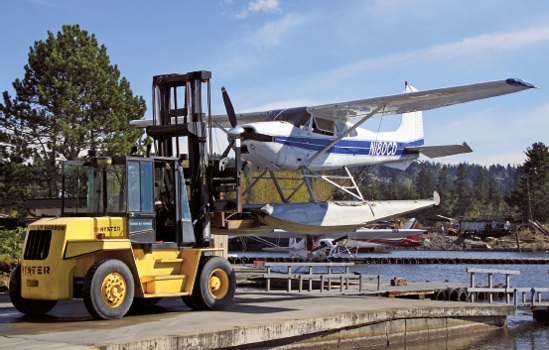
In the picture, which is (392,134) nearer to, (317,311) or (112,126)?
(317,311)

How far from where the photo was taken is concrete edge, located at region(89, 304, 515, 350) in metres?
6.34

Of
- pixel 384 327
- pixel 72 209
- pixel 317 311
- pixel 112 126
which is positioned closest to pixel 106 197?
pixel 72 209

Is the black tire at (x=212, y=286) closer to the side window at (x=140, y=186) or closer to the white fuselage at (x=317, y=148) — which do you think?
the side window at (x=140, y=186)

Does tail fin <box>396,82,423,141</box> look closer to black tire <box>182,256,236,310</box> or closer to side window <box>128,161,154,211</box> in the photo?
black tire <box>182,256,236,310</box>

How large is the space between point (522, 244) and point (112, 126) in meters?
68.7

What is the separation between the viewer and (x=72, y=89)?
84.0ft

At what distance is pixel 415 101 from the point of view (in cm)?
1519

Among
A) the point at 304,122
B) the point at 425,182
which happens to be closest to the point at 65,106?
the point at 304,122

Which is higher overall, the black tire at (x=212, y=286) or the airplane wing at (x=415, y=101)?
the airplane wing at (x=415, y=101)

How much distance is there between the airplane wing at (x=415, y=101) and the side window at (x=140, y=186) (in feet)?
24.6

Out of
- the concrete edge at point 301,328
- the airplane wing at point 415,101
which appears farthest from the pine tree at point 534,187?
the concrete edge at point 301,328

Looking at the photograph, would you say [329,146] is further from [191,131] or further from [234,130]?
[191,131]

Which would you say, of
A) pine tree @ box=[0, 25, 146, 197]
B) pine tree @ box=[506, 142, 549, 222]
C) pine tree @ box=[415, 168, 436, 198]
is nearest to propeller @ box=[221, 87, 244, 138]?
pine tree @ box=[0, 25, 146, 197]

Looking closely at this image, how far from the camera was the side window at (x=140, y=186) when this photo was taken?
8078 millimetres
